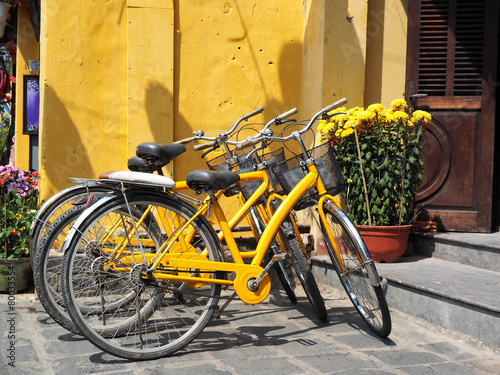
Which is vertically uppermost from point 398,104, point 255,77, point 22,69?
point 22,69

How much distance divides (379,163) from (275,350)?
2.08 metres

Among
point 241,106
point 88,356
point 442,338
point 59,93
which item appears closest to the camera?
point 88,356

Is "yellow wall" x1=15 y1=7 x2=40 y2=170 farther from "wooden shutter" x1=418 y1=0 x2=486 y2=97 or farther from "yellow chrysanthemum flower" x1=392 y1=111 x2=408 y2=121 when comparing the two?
"yellow chrysanthemum flower" x1=392 y1=111 x2=408 y2=121

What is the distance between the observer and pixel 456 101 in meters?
5.59

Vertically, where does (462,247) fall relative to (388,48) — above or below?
below

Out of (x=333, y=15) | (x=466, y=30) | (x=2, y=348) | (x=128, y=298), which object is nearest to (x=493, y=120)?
(x=466, y=30)

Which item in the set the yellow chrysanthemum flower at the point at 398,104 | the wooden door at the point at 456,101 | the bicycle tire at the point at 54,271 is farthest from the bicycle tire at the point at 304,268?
the wooden door at the point at 456,101

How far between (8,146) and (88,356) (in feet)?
31.9

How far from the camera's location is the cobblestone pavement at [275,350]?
129 inches

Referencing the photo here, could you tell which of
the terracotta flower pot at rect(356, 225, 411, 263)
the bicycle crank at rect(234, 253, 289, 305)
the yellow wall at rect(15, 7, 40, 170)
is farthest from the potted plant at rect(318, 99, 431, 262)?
the yellow wall at rect(15, 7, 40, 170)

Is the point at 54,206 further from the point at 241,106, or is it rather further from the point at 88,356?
the point at 241,106

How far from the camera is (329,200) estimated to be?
3928mm

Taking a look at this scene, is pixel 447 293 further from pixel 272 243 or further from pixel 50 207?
pixel 50 207

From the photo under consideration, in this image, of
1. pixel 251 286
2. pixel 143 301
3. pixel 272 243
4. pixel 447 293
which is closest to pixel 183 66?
pixel 272 243
